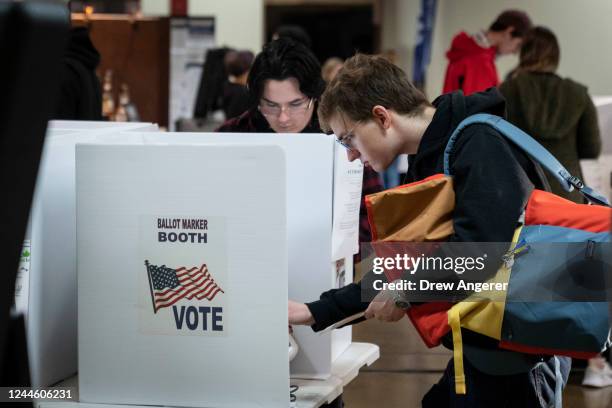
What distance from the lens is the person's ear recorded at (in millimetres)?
1732

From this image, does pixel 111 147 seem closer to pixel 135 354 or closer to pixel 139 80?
pixel 135 354

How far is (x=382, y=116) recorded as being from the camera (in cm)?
174

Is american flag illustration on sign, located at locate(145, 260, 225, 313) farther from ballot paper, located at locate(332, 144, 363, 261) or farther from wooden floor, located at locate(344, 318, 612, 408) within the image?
wooden floor, located at locate(344, 318, 612, 408)

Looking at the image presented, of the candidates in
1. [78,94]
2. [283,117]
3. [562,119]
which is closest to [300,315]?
[283,117]

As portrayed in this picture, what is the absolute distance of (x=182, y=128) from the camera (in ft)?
21.4

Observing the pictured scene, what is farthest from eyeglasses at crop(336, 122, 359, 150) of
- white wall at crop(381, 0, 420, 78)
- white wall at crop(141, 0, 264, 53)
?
white wall at crop(141, 0, 264, 53)

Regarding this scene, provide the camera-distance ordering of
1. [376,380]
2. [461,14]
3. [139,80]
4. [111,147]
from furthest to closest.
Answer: [139,80]
[461,14]
[376,380]
[111,147]

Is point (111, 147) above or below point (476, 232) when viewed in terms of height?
above

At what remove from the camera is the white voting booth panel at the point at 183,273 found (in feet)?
5.31

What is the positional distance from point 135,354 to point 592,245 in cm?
83

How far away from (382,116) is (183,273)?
0.47m

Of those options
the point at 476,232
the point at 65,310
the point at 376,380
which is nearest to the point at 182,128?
the point at 376,380

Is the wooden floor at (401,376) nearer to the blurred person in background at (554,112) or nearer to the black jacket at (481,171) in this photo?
the blurred person in background at (554,112)

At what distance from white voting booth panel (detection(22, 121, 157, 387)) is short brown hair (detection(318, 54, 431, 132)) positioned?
1.80 feet
